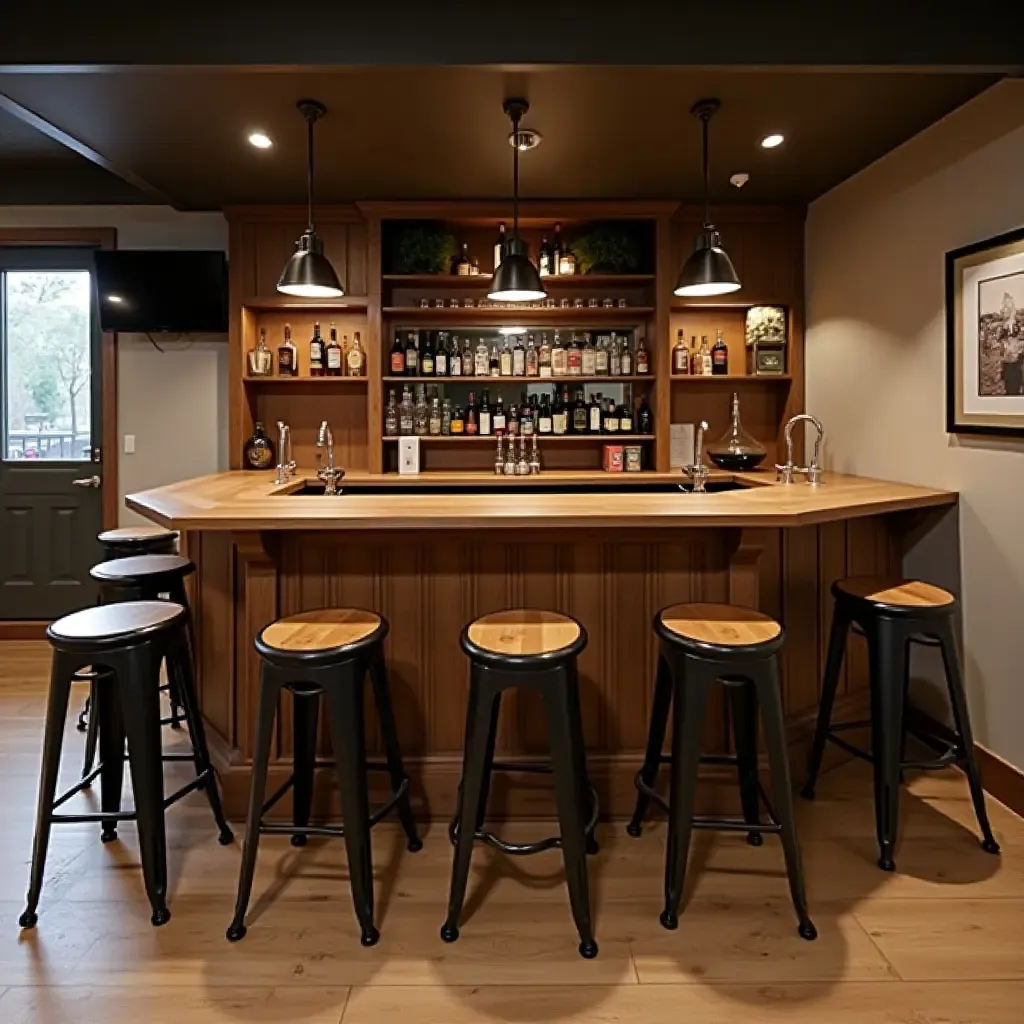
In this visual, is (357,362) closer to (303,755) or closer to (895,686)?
(303,755)

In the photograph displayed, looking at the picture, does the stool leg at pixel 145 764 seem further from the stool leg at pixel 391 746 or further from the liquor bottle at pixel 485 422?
the liquor bottle at pixel 485 422

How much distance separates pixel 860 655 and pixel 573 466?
213 centimetres

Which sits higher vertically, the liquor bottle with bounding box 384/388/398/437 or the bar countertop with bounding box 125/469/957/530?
the liquor bottle with bounding box 384/388/398/437

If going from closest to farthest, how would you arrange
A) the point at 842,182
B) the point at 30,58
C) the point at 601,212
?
the point at 30,58 → the point at 842,182 → the point at 601,212

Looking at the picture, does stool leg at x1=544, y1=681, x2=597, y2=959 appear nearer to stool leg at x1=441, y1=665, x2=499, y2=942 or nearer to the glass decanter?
stool leg at x1=441, y1=665, x2=499, y2=942

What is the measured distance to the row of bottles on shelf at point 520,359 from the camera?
184 inches

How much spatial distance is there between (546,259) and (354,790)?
3453 millimetres

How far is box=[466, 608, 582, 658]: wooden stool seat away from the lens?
1.96m

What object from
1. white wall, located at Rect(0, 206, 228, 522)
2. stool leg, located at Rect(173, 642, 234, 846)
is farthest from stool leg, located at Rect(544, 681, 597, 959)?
white wall, located at Rect(0, 206, 228, 522)

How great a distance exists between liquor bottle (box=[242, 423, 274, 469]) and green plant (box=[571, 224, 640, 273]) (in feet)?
6.77

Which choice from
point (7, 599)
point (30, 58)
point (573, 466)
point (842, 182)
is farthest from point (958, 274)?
point (7, 599)

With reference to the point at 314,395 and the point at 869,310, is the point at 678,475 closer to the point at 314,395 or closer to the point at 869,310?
the point at 869,310

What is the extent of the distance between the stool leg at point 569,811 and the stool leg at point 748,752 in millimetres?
688

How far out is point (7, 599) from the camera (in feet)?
15.9
